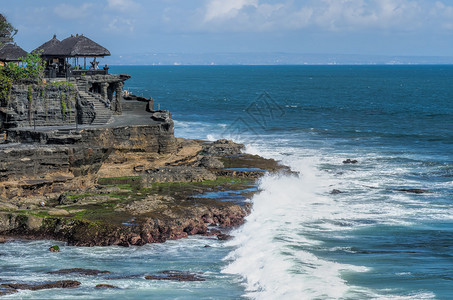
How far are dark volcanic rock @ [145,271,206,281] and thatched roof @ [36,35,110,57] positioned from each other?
3148 cm

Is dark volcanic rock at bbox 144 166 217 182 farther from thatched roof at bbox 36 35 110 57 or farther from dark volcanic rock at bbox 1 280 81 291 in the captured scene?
dark volcanic rock at bbox 1 280 81 291

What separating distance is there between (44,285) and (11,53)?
33.1 m

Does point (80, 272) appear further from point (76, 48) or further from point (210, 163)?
point (76, 48)

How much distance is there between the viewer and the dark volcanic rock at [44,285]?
2565cm

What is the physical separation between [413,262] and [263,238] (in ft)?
24.5

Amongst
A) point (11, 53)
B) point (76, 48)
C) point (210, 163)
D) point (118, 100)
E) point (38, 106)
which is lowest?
point (210, 163)

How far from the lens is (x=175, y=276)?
Answer: 90.3ft

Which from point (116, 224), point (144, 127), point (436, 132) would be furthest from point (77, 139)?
point (436, 132)

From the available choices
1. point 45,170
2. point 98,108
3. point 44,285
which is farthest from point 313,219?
point 98,108

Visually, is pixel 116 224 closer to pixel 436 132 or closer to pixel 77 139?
pixel 77 139

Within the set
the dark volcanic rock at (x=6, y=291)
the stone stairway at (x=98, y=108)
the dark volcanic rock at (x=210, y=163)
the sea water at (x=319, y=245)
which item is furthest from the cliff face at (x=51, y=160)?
the dark volcanic rock at (x=6, y=291)

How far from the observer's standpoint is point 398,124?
8862 cm

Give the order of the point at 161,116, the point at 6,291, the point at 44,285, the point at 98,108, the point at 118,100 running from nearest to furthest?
1. the point at 6,291
2. the point at 44,285
3. the point at 98,108
4. the point at 161,116
5. the point at 118,100

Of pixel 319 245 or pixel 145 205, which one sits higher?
pixel 145 205
